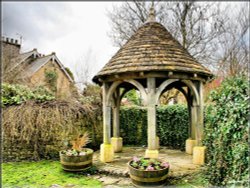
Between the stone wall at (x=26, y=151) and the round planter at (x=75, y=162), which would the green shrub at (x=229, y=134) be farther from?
the stone wall at (x=26, y=151)

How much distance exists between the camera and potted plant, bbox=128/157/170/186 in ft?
16.2

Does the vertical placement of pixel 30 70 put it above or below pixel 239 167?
above

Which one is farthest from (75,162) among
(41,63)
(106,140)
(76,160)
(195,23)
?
(41,63)

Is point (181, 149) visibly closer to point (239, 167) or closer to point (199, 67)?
point (199, 67)

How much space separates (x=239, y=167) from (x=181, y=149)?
5682mm

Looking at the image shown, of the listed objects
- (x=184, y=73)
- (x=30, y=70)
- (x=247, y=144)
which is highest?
(x=30, y=70)

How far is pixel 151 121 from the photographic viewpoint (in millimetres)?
6012

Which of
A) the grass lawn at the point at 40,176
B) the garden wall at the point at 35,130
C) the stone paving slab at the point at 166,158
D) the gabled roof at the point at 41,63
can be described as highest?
the gabled roof at the point at 41,63

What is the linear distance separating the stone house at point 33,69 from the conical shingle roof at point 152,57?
5.05 m

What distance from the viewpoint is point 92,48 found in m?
19.3

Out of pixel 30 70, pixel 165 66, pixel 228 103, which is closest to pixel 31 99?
pixel 165 66

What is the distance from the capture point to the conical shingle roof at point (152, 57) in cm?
599

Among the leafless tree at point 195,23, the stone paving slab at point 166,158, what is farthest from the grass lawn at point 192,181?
the leafless tree at point 195,23

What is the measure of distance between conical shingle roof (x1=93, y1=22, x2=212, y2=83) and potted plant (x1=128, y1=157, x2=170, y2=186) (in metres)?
2.32
